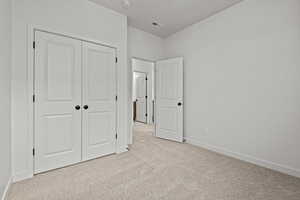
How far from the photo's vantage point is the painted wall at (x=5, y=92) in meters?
1.56

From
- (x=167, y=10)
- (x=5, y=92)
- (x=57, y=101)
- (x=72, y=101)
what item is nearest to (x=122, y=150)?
(x=72, y=101)

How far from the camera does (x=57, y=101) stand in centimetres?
225

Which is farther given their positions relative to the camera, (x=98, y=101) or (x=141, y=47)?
(x=141, y=47)

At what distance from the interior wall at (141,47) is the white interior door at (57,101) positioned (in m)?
1.27

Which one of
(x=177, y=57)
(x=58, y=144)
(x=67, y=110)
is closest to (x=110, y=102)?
(x=67, y=110)

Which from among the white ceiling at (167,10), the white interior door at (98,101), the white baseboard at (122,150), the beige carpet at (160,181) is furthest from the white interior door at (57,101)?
the white ceiling at (167,10)

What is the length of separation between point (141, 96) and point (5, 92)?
4.87 m

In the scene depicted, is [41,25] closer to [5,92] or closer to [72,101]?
[5,92]

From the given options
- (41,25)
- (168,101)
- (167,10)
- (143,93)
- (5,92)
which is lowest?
(168,101)

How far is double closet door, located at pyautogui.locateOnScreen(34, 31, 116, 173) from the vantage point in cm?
213

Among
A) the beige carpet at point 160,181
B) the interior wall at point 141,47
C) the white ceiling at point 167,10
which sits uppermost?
the white ceiling at point 167,10

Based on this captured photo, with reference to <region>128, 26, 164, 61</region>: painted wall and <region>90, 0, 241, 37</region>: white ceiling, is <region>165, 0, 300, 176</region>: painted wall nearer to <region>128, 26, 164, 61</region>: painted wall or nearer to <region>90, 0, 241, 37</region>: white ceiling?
<region>90, 0, 241, 37</region>: white ceiling

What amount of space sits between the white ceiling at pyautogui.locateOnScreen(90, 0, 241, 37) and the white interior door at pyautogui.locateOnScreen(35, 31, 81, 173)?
3.70ft

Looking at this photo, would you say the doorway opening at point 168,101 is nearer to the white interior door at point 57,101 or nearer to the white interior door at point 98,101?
the white interior door at point 98,101
